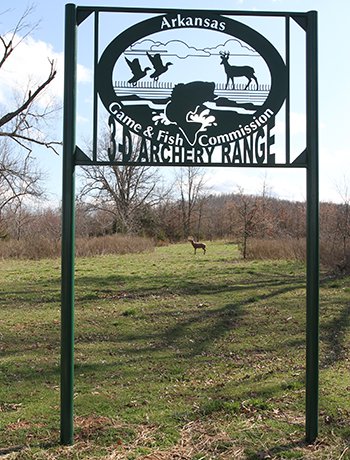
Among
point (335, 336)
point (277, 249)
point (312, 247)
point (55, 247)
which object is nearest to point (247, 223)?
point (277, 249)

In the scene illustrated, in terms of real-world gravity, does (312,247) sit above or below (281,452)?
above

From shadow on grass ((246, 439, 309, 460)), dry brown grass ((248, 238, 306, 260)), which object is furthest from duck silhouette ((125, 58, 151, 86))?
dry brown grass ((248, 238, 306, 260))

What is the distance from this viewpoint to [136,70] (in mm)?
3854

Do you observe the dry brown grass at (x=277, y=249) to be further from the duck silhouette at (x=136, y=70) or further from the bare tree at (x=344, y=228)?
the duck silhouette at (x=136, y=70)

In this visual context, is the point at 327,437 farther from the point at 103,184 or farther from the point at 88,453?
the point at 103,184

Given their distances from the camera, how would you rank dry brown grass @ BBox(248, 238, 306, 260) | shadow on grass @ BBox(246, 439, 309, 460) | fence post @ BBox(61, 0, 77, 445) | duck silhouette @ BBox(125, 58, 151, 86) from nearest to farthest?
1. shadow on grass @ BBox(246, 439, 309, 460)
2. fence post @ BBox(61, 0, 77, 445)
3. duck silhouette @ BBox(125, 58, 151, 86)
4. dry brown grass @ BBox(248, 238, 306, 260)

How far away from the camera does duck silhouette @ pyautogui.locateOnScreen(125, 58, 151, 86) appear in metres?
3.84

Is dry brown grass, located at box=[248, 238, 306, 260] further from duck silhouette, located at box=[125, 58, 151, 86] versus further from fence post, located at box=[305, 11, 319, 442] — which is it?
duck silhouette, located at box=[125, 58, 151, 86]

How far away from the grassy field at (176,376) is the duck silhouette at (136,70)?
8.40ft

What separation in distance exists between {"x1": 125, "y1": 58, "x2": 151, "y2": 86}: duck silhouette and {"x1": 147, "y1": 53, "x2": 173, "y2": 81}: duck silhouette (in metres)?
0.05

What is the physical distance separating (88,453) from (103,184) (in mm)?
35731

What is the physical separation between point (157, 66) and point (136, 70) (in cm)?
15

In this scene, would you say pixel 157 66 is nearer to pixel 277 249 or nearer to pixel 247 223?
pixel 277 249

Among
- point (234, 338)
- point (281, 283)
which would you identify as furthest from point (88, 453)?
point (281, 283)
